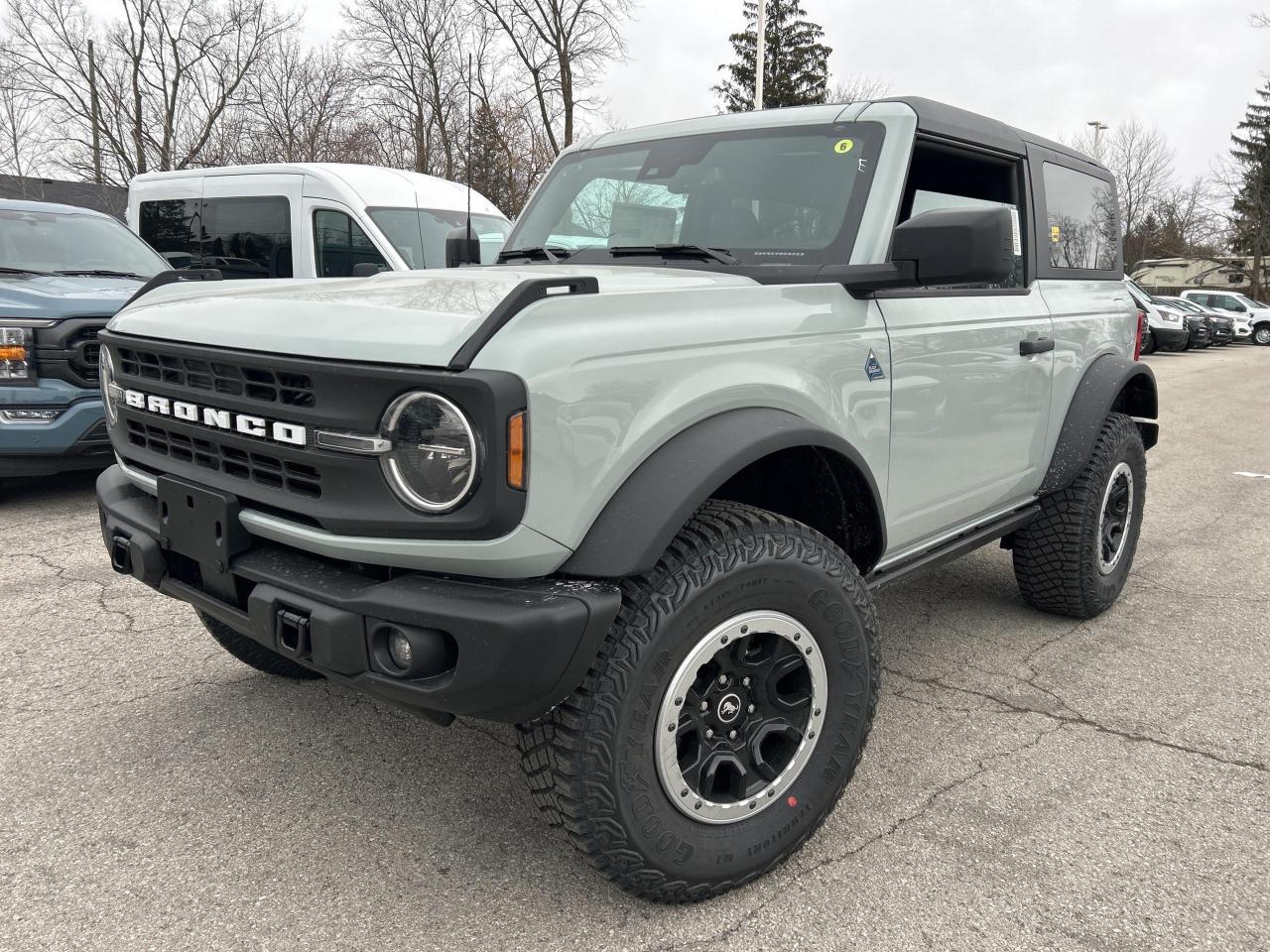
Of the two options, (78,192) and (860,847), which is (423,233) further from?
(78,192)

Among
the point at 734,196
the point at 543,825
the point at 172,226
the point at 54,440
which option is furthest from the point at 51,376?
the point at 172,226

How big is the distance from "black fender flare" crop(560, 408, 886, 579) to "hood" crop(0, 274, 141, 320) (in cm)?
489

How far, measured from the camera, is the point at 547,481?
1875mm

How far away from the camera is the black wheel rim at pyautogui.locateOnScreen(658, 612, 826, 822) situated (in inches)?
84.5

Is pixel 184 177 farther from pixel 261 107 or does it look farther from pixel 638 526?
pixel 261 107

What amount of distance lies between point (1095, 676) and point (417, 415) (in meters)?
2.86

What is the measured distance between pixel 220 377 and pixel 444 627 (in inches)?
34.0

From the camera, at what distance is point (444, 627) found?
1841mm

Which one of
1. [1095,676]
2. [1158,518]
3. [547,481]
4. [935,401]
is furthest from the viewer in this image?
[1158,518]

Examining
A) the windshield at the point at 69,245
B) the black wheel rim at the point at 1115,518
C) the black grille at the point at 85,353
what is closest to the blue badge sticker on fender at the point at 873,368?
the black wheel rim at the point at 1115,518

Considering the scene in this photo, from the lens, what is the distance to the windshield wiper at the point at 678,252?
2.89 meters

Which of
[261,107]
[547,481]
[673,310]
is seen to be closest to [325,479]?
[547,481]

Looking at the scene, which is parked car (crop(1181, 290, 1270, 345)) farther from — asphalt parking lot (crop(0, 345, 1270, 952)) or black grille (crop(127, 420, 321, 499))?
black grille (crop(127, 420, 321, 499))

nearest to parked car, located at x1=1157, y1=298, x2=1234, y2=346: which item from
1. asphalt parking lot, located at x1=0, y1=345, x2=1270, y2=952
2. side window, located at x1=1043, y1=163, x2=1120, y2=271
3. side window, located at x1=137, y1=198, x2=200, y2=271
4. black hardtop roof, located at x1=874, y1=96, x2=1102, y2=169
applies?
side window, located at x1=137, y1=198, x2=200, y2=271
